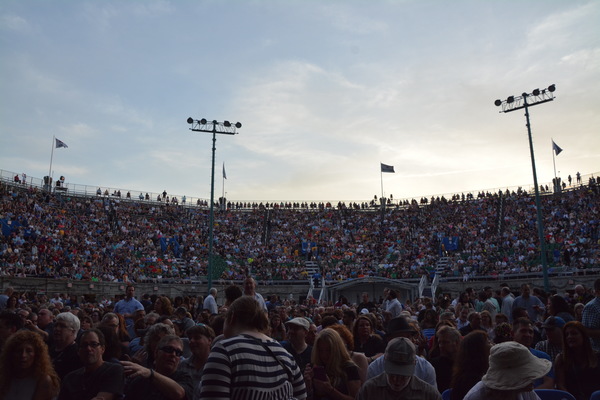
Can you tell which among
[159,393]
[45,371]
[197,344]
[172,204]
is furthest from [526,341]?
[172,204]

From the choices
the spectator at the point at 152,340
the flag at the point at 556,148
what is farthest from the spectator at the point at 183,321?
the flag at the point at 556,148

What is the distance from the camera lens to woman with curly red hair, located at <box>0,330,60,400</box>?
4688mm

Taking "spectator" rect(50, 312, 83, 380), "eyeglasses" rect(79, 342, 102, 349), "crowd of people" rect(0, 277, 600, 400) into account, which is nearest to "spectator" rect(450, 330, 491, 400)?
"crowd of people" rect(0, 277, 600, 400)

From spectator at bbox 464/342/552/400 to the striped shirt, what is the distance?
1476mm

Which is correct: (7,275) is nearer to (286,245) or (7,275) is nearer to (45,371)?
(286,245)

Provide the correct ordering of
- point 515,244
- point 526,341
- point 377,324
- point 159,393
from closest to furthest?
1. point 159,393
2. point 526,341
3. point 377,324
4. point 515,244

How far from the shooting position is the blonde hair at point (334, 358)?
201 inches

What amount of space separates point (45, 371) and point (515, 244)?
126 ft

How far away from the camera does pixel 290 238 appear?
46.4 metres

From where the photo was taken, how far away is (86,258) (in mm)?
35125

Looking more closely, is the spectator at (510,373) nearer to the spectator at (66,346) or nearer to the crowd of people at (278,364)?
the crowd of people at (278,364)

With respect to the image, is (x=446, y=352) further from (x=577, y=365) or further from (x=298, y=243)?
(x=298, y=243)

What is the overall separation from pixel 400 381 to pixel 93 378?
2752 mm

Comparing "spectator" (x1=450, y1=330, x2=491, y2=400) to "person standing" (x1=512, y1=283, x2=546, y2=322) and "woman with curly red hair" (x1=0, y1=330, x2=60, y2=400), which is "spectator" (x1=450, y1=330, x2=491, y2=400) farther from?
"person standing" (x1=512, y1=283, x2=546, y2=322)
